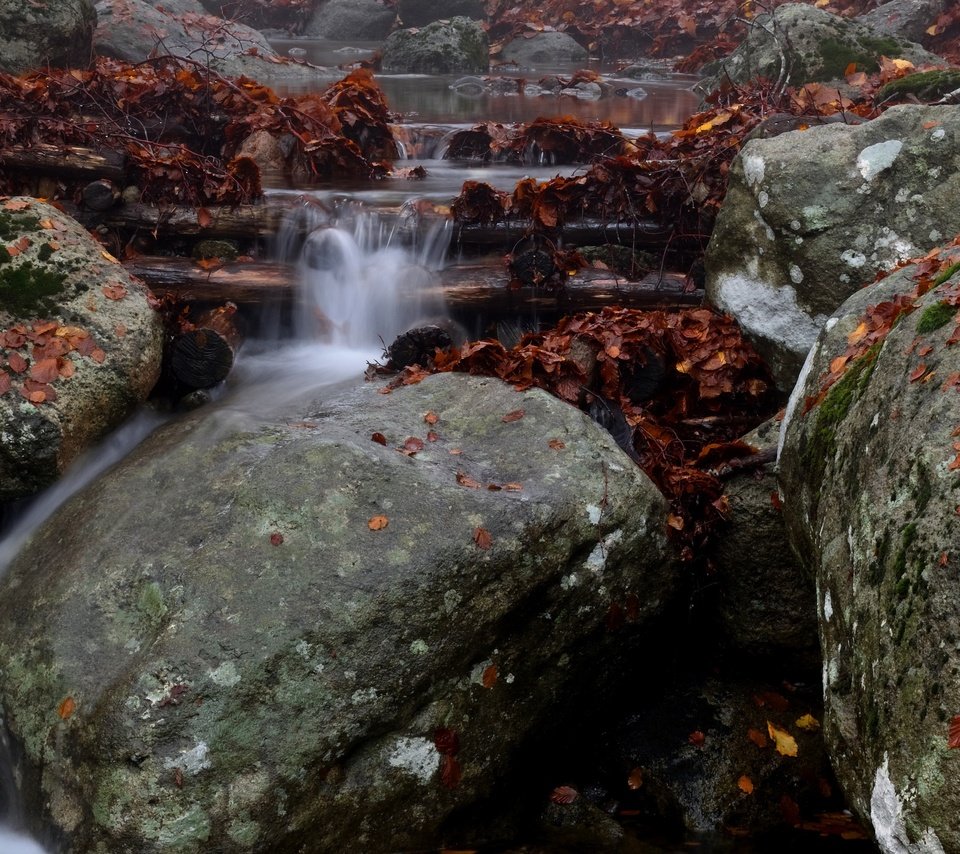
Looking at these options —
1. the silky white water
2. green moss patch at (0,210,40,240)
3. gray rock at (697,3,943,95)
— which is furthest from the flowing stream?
gray rock at (697,3,943,95)

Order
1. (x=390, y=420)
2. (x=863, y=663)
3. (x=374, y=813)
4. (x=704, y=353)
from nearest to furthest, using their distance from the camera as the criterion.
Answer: (x=863, y=663) < (x=374, y=813) < (x=390, y=420) < (x=704, y=353)

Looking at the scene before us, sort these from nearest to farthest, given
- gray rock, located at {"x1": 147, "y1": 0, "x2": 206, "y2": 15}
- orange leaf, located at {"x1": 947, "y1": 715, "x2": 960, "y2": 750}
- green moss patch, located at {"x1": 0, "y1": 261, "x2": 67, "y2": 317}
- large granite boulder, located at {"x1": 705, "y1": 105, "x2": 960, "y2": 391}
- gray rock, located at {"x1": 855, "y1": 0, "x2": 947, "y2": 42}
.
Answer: orange leaf, located at {"x1": 947, "y1": 715, "x2": 960, "y2": 750} < green moss patch, located at {"x1": 0, "y1": 261, "x2": 67, "y2": 317} < large granite boulder, located at {"x1": 705, "y1": 105, "x2": 960, "y2": 391} < gray rock, located at {"x1": 855, "y1": 0, "x2": 947, "y2": 42} < gray rock, located at {"x1": 147, "y1": 0, "x2": 206, "y2": 15}

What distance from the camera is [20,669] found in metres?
3.43

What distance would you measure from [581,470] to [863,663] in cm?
155

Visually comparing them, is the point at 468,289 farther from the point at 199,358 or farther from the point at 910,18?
the point at 910,18

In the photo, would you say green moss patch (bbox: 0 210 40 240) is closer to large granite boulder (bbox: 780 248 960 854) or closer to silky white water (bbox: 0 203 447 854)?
silky white water (bbox: 0 203 447 854)

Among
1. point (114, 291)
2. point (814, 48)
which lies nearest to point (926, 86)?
point (814, 48)

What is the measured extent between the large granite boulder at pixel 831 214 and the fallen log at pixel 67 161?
4.04 m

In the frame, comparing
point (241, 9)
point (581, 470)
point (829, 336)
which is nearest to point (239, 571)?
point (581, 470)

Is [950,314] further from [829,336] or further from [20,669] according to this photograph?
[20,669]

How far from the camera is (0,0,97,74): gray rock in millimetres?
10539

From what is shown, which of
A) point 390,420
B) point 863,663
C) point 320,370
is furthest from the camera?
point 320,370

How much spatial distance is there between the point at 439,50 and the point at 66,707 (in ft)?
54.1

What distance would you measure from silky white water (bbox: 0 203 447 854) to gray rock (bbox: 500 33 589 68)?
569 inches
